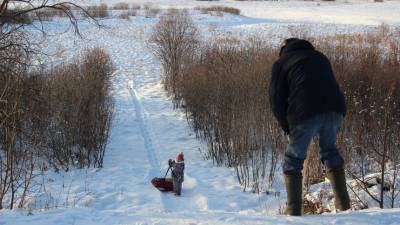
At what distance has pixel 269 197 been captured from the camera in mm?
7117

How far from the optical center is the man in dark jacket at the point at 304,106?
4445mm

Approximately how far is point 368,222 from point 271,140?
4.31 metres

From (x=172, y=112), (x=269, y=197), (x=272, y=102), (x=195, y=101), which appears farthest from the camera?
(x=172, y=112)

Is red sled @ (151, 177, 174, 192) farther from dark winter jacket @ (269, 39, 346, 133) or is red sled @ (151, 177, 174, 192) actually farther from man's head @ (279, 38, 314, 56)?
man's head @ (279, 38, 314, 56)

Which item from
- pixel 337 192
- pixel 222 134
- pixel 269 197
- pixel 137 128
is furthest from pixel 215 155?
pixel 337 192

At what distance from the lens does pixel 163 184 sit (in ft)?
24.5

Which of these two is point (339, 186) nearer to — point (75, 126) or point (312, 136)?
point (312, 136)

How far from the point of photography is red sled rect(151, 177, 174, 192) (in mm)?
7426

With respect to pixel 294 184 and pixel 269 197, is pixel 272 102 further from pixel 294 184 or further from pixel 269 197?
pixel 269 197

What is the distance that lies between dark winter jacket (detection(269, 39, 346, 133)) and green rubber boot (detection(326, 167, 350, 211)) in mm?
628

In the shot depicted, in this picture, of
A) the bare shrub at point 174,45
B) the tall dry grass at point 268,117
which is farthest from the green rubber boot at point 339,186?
the bare shrub at point 174,45

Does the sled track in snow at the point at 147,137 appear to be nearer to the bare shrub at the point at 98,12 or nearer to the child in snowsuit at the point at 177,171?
the child in snowsuit at the point at 177,171

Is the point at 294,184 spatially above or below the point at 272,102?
below

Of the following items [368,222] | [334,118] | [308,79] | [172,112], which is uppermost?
[308,79]
